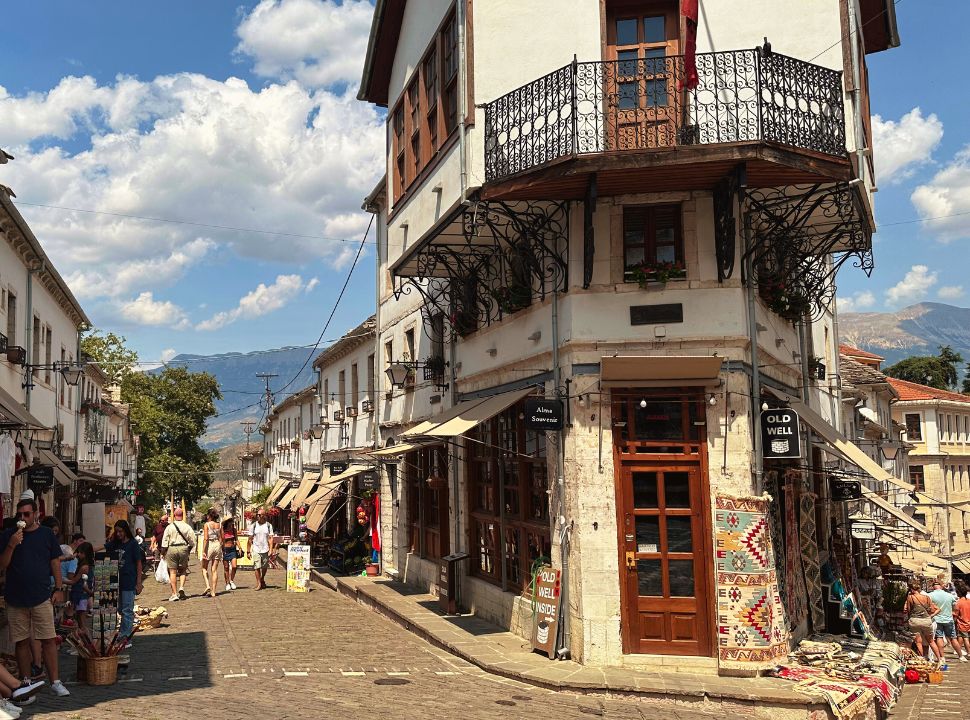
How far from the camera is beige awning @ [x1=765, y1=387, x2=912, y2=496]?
11.4 meters

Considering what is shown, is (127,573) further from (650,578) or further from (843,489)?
(843,489)

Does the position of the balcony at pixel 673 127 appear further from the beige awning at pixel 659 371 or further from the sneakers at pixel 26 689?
the sneakers at pixel 26 689

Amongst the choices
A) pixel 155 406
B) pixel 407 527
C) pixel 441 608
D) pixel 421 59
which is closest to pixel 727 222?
pixel 421 59

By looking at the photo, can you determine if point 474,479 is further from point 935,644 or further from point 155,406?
point 155,406

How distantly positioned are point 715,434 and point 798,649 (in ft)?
10.2

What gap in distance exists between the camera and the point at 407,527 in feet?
68.9

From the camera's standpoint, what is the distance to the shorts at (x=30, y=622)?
9539 millimetres

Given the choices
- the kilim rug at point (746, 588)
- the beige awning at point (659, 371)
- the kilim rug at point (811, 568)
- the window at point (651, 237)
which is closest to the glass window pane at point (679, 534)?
the kilim rug at point (746, 588)

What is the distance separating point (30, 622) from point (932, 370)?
81.0 metres

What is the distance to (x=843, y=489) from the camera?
18016 mm

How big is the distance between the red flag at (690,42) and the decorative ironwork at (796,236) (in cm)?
164

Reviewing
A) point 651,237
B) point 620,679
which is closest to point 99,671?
point 620,679

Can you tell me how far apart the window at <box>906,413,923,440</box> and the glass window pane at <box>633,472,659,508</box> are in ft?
176

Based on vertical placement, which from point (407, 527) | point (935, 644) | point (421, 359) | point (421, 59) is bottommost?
point (935, 644)
